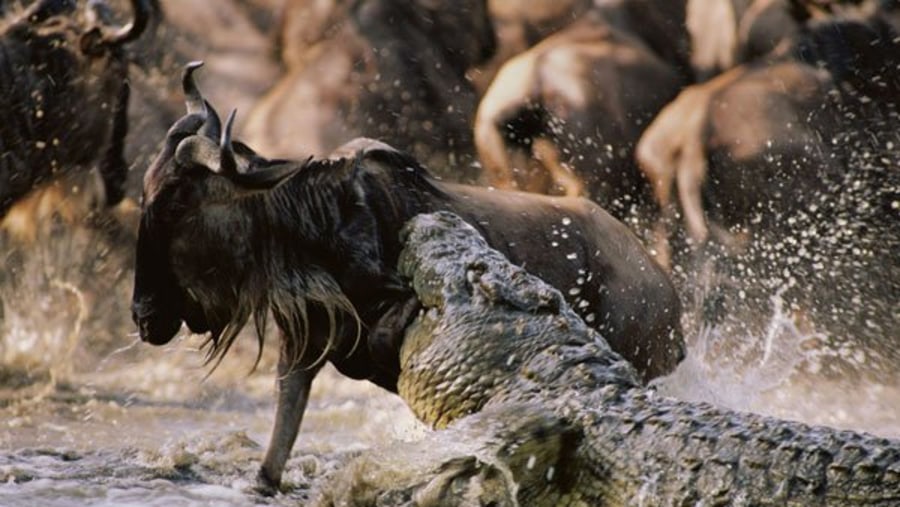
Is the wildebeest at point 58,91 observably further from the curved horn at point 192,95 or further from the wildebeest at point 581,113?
the curved horn at point 192,95

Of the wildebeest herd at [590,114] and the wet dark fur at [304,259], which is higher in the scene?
the wet dark fur at [304,259]

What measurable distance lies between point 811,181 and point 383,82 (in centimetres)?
278

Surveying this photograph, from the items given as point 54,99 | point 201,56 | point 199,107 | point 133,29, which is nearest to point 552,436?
point 199,107

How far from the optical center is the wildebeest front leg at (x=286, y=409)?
4.93 metres

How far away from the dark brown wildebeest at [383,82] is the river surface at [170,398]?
→ 1.35 metres

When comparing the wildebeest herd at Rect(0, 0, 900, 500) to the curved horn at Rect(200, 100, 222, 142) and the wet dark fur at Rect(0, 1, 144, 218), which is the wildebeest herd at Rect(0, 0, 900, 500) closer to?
the wet dark fur at Rect(0, 1, 144, 218)

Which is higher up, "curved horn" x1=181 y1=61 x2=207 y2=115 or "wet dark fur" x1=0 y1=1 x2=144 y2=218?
"curved horn" x1=181 y1=61 x2=207 y2=115

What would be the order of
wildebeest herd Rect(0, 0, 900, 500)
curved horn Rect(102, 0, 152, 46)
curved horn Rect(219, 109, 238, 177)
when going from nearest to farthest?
curved horn Rect(219, 109, 238, 177) → curved horn Rect(102, 0, 152, 46) → wildebeest herd Rect(0, 0, 900, 500)

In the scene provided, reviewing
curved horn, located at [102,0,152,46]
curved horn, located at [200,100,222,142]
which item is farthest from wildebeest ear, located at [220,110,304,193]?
curved horn, located at [102,0,152,46]

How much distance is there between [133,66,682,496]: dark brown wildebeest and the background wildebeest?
3759 millimetres

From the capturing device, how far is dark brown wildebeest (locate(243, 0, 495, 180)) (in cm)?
955

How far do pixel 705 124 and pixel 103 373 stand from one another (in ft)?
11.7

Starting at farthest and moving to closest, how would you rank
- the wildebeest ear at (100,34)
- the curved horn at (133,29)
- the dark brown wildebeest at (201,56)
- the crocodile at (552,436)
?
the dark brown wildebeest at (201,56) < the wildebeest ear at (100,34) < the curved horn at (133,29) < the crocodile at (552,436)

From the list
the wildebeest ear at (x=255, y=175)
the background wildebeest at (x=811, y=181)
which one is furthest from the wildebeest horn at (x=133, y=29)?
the wildebeest ear at (x=255, y=175)
